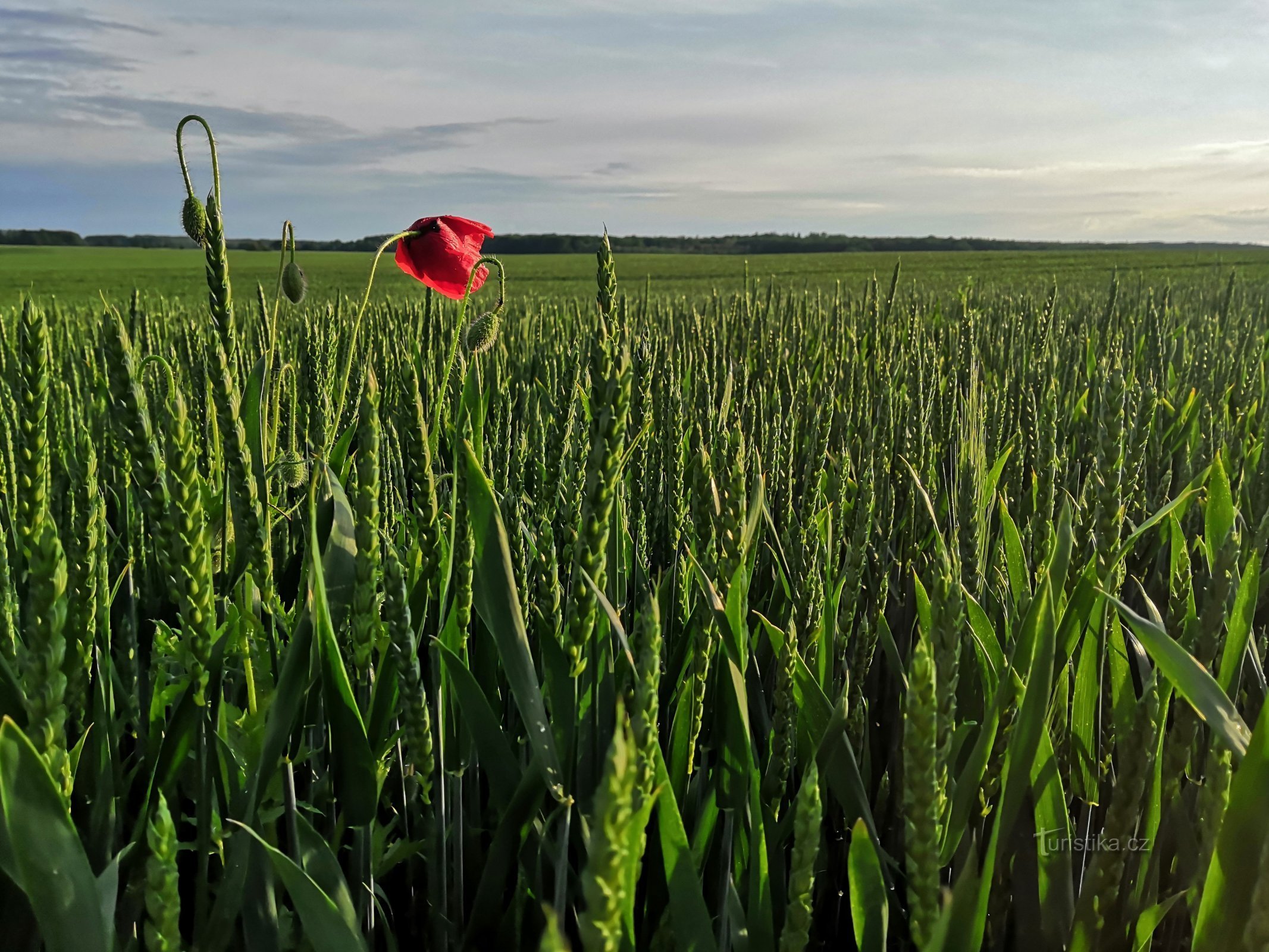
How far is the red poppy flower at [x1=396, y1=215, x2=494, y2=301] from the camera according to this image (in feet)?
4.20

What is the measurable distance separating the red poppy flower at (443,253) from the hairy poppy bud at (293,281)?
6.1 inches

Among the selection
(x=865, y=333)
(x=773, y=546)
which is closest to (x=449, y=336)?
(x=865, y=333)

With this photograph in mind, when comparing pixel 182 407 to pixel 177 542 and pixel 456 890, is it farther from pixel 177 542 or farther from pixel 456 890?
pixel 456 890

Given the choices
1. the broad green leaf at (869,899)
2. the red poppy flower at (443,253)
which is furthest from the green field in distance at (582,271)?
the broad green leaf at (869,899)

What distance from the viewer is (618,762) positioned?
8.6 inches

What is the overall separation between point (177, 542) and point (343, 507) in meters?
0.22

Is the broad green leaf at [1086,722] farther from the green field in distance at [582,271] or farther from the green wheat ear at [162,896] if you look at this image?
the green field in distance at [582,271]

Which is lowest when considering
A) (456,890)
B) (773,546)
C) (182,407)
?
(456,890)

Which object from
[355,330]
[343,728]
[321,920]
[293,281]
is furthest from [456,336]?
[321,920]

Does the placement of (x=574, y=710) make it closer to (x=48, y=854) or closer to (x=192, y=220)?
(x=48, y=854)

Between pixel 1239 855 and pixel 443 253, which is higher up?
pixel 443 253

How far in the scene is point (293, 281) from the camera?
118cm

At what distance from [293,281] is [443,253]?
225 millimetres

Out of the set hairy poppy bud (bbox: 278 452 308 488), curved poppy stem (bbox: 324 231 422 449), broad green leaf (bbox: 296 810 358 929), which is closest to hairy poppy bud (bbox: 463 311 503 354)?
curved poppy stem (bbox: 324 231 422 449)
